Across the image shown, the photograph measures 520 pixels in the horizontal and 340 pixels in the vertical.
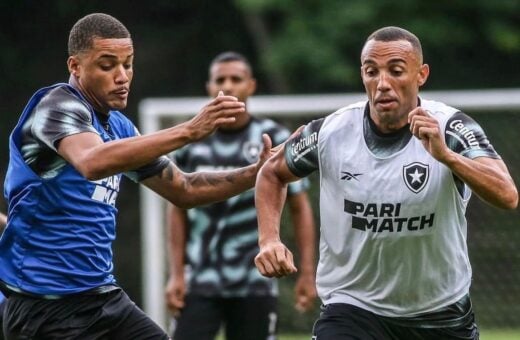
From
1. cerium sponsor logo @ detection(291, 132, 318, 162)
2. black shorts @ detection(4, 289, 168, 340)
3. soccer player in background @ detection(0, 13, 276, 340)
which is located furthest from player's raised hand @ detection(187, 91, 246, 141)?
black shorts @ detection(4, 289, 168, 340)

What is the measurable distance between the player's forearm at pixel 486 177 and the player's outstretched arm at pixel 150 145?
907 millimetres

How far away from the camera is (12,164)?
5898mm

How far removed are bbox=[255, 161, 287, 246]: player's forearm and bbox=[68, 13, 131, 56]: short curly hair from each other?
89 centimetres

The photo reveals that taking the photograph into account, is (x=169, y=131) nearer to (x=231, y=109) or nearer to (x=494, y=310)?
(x=231, y=109)

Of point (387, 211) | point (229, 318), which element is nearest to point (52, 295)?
point (387, 211)

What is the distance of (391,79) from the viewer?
5.94 metres

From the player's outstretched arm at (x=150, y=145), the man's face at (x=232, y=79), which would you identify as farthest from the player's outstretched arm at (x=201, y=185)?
the man's face at (x=232, y=79)

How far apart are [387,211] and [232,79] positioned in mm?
3090

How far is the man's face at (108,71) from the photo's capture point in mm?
5912

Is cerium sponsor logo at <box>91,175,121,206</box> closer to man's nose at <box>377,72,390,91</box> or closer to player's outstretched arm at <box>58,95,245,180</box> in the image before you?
player's outstretched arm at <box>58,95,245,180</box>

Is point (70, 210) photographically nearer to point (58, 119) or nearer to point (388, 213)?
point (58, 119)

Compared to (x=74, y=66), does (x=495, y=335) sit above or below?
below

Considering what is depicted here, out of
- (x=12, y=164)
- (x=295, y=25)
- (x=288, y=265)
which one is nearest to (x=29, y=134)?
(x=12, y=164)

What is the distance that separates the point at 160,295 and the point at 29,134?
4999 mm
